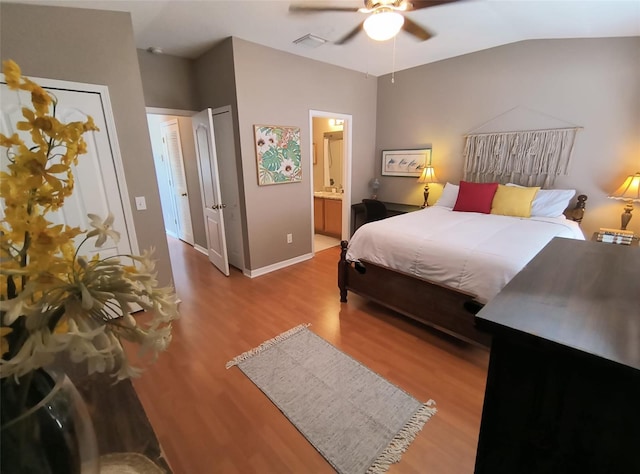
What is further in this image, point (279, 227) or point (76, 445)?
point (279, 227)

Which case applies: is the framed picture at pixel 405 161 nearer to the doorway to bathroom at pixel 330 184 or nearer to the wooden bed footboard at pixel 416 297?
the doorway to bathroom at pixel 330 184

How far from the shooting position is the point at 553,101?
10.6 feet

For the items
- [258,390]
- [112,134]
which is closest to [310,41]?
[112,134]

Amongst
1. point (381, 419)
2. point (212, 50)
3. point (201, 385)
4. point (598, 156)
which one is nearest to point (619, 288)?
point (381, 419)

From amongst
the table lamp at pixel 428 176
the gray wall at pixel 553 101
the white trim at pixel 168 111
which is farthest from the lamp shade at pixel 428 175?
the white trim at pixel 168 111

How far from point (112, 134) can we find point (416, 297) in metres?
2.81

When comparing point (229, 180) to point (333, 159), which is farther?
point (333, 159)

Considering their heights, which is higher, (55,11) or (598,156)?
(55,11)

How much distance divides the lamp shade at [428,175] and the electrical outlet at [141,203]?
351 cm

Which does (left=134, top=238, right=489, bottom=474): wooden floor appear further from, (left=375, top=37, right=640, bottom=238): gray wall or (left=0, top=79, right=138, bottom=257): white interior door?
(left=375, top=37, right=640, bottom=238): gray wall

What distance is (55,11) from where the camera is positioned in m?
2.03

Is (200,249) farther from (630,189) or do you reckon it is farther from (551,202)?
(630,189)

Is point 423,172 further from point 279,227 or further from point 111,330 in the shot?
point 111,330

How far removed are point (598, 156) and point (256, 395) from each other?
4.03 meters
